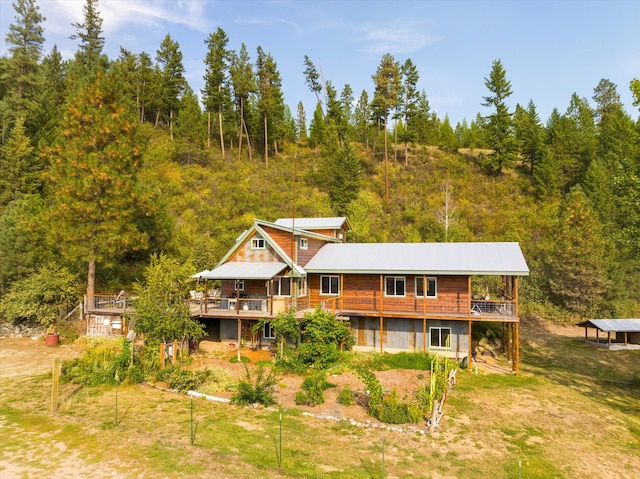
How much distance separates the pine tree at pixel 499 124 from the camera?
2170 inches

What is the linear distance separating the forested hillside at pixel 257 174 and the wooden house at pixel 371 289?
22.0 ft

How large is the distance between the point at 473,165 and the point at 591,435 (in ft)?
178

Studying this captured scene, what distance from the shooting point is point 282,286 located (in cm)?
2470

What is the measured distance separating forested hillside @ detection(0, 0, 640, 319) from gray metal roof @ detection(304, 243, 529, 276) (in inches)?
213

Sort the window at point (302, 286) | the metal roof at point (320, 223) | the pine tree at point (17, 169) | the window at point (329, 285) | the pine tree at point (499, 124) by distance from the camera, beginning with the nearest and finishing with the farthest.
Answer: the window at point (302, 286) → the window at point (329, 285) → the metal roof at point (320, 223) → the pine tree at point (17, 169) → the pine tree at point (499, 124)

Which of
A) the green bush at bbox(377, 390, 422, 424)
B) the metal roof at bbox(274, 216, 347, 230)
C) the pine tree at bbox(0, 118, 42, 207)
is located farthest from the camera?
the pine tree at bbox(0, 118, 42, 207)

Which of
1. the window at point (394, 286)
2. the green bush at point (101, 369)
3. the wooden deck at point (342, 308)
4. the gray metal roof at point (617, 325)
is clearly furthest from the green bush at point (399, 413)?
the gray metal roof at point (617, 325)

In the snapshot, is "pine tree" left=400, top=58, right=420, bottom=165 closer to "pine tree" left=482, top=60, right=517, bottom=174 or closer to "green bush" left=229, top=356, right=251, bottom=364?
"pine tree" left=482, top=60, right=517, bottom=174

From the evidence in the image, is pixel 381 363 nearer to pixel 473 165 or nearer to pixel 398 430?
pixel 398 430

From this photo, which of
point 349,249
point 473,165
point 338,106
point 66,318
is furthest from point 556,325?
point 338,106

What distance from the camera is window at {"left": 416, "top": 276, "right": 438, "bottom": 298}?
23.0 meters

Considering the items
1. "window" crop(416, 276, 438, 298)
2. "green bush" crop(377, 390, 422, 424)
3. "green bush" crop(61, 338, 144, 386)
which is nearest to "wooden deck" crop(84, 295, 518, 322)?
"window" crop(416, 276, 438, 298)

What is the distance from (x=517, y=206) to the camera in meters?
51.6

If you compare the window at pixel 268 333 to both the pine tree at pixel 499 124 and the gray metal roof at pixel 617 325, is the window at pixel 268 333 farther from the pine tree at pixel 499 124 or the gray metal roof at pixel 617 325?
the pine tree at pixel 499 124
